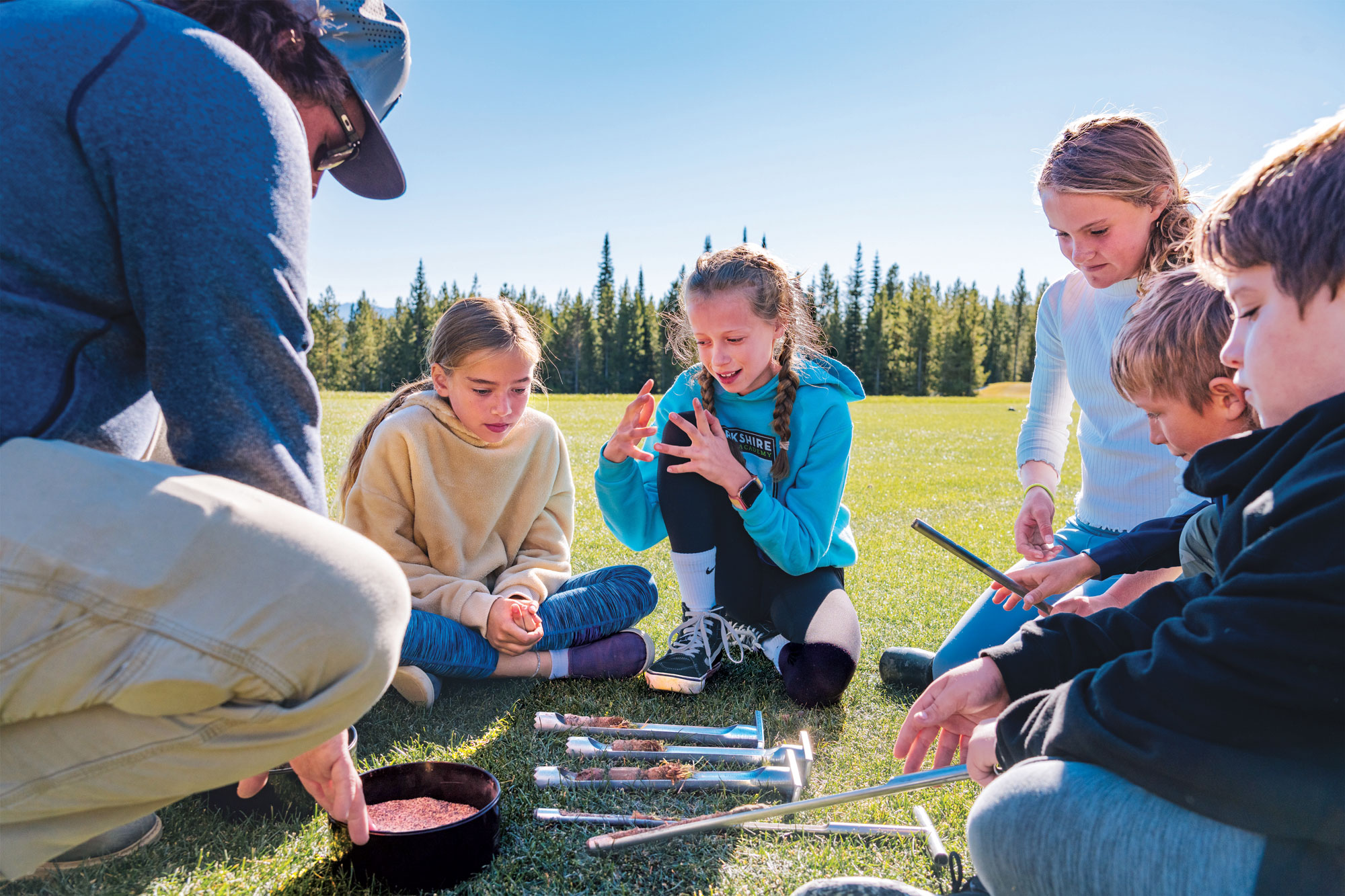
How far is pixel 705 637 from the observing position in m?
3.12

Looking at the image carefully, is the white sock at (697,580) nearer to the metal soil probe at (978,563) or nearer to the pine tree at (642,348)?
the metal soil probe at (978,563)

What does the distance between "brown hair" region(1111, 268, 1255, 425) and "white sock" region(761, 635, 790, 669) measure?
5.13 feet

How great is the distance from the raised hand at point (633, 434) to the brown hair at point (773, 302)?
379mm

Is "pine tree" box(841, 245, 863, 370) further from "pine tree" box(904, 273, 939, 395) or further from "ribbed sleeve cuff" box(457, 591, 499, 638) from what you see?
"ribbed sleeve cuff" box(457, 591, 499, 638)

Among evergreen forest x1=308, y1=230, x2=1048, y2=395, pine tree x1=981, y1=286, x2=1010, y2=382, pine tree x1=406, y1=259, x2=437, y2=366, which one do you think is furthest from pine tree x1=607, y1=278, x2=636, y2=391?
pine tree x1=981, y1=286, x2=1010, y2=382

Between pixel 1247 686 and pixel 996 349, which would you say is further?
pixel 996 349

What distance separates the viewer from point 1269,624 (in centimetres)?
106

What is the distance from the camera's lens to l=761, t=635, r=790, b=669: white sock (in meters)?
3.14

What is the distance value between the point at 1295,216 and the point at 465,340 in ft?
8.38

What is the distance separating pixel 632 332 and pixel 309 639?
202 ft

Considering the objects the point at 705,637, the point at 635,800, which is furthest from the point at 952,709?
the point at 705,637

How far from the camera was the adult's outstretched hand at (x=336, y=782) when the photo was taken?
1561 millimetres

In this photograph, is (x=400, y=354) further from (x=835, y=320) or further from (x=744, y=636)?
(x=744, y=636)

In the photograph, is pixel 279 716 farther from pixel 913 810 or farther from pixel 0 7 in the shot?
pixel 913 810
